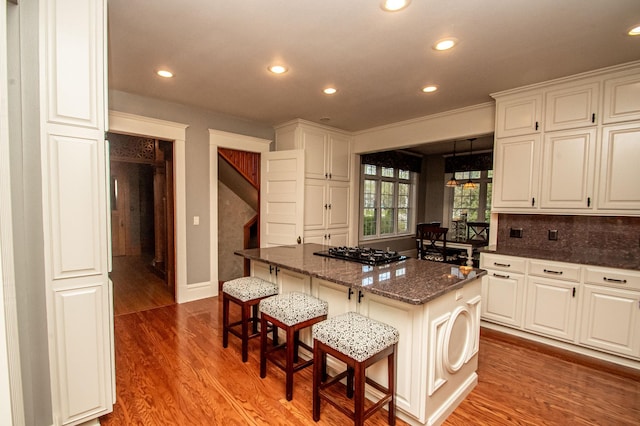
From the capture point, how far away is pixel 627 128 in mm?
2537

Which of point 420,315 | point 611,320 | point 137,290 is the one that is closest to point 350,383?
point 420,315

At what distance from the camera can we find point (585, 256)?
9.25ft

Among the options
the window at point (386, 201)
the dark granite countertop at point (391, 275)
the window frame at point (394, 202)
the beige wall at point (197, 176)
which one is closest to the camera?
the dark granite countertop at point (391, 275)

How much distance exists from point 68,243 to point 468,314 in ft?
8.03

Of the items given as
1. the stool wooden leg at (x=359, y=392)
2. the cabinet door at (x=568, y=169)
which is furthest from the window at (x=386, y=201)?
the stool wooden leg at (x=359, y=392)

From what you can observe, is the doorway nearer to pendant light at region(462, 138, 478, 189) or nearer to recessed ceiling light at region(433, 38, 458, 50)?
recessed ceiling light at region(433, 38, 458, 50)

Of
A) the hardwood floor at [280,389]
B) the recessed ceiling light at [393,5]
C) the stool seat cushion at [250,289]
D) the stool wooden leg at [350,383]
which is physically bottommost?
the hardwood floor at [280,389]

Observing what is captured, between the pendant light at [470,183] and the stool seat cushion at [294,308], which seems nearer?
the stool seat cushion at [294,308]

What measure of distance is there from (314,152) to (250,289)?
8.46ft

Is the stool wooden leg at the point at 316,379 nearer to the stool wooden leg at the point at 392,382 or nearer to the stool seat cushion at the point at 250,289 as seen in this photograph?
the stool wooden leg at the point at 392,382

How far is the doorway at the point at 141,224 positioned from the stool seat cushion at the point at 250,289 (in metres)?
1.77

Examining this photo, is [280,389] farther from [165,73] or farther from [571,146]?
[571,146]

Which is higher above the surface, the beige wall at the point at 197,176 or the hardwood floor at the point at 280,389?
the beige wall at the point at 197,176

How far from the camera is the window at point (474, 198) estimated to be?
6.54 m
